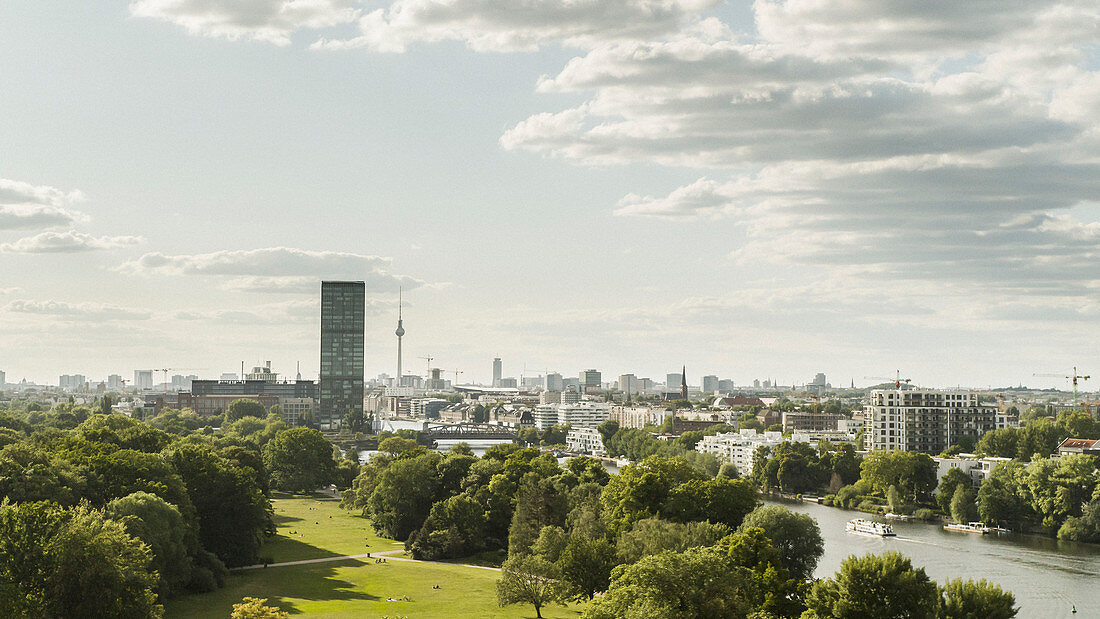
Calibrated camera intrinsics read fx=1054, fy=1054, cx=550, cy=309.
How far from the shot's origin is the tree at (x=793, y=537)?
52.0 m

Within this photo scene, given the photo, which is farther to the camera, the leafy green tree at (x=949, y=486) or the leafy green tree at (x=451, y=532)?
the leafy green tree at (x=949, y=486)

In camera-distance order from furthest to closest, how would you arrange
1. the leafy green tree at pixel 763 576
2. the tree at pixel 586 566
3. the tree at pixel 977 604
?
1. the tree at pixel 586 566
2. the tree at pixel 977 604
3. the leafy green tree at pixel 763 576

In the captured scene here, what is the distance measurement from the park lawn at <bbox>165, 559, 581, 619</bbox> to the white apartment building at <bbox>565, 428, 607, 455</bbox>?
119 meters

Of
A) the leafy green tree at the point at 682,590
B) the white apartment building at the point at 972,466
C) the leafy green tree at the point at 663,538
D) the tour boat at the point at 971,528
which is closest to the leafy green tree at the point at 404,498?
the leafy green tree at the point at 663,538

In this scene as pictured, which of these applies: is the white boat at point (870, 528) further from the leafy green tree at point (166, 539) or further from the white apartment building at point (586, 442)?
the white apartment building at point (586, 442)

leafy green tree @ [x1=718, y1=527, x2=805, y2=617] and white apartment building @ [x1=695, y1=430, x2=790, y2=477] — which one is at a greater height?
leafy green tree @ [x1=718, y1=527, x2=805, y2=617]

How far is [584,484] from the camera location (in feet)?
216

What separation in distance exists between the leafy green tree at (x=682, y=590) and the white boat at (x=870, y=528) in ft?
154

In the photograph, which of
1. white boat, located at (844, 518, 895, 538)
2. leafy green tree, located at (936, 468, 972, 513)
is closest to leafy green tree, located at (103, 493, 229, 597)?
white boat, located at (844, 518, 895, 538)

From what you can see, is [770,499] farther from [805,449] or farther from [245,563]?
[245,563]

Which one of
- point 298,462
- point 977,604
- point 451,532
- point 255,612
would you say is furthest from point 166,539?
point 298,462

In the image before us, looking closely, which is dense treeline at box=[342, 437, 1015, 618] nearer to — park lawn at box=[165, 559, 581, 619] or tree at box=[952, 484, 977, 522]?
park lawn at box=[165, 559, 581, 619]

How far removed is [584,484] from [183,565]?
82.6 feet

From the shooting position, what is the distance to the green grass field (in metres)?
47.8
